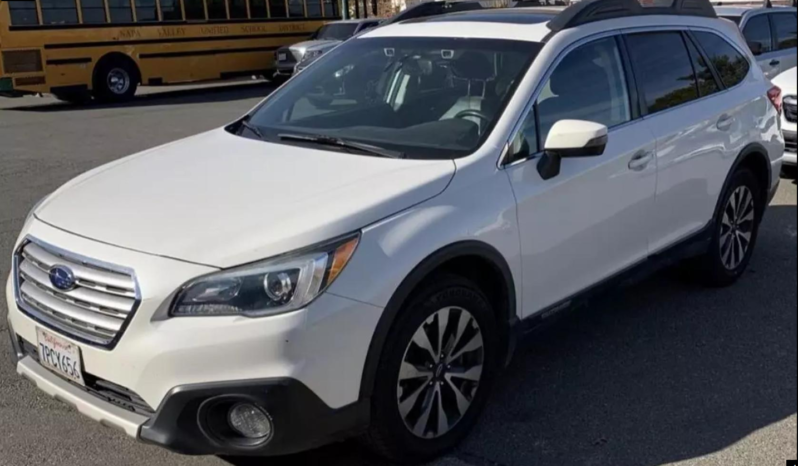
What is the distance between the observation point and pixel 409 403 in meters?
3.35

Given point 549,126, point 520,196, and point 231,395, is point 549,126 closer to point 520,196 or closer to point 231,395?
point 520,196

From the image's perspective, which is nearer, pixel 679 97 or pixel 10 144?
pixel 679 97

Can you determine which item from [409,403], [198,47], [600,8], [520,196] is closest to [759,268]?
[600,8]

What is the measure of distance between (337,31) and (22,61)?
7.45 m

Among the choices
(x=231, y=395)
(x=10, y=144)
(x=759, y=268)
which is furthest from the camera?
(x=10, y=144)

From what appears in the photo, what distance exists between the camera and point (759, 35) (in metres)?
10.5

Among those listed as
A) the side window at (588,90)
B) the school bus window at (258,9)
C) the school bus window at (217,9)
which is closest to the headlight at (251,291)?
the side window at (588,90)

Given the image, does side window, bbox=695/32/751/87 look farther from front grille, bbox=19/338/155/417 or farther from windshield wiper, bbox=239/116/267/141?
front grille, bbox=19/338/155/417

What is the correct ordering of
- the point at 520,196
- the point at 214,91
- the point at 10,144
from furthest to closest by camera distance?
the point at 214,91
the point at 10,144
the point at 520,196

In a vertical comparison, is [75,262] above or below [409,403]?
above

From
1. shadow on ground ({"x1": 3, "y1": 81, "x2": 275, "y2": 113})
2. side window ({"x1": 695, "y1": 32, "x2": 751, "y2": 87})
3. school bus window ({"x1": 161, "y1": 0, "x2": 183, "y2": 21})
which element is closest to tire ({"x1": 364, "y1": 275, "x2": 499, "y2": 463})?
side window ({"x1": 695, "y1": 32, "x2": 751, "y2": 87})

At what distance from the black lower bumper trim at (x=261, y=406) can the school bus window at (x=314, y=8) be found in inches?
823

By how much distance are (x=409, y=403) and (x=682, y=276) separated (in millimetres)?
2872

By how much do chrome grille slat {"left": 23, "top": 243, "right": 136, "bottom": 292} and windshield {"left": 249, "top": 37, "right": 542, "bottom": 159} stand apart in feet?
4.15
